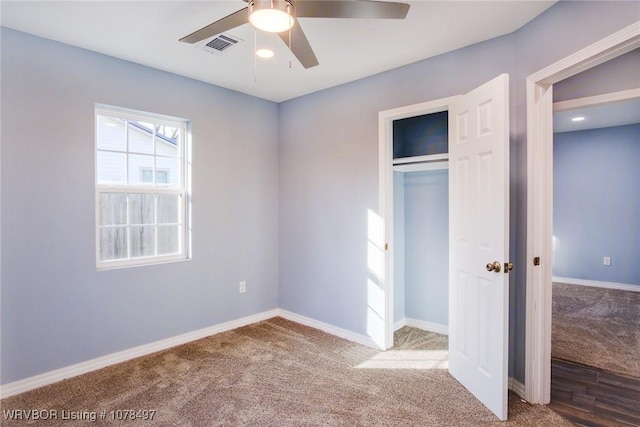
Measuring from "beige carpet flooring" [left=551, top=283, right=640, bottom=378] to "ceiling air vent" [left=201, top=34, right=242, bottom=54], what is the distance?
3.73 metres

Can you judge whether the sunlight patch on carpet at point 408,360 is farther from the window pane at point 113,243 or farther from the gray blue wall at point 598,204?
the gray blue wall at point 598,204

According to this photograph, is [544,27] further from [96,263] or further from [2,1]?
[96,263]

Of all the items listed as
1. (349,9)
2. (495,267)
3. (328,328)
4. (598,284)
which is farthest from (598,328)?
(349,9)

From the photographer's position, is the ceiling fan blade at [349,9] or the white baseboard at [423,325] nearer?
the ceiling fan blade at [349,9]

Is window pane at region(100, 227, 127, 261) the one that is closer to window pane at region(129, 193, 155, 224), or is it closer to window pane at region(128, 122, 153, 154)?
window pane at region(129, 193, 155, 224)

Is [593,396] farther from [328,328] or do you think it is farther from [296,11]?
[296,11]

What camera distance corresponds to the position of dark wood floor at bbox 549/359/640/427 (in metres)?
2.14

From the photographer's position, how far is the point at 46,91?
2547 mm

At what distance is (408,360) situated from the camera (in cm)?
296

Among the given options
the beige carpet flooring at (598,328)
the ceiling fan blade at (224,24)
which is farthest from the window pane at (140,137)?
the beige carpet flooring at (598,328)

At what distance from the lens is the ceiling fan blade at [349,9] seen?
157 centimetres

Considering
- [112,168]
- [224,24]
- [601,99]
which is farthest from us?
[112,168]

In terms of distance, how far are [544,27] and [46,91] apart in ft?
11.4

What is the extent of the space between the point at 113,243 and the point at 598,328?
16.2 ft
